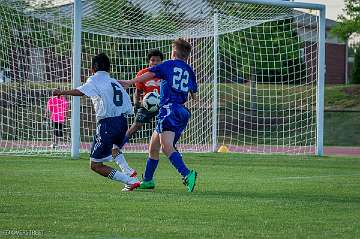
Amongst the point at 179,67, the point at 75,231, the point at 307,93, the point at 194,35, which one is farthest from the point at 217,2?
the point at 75,231

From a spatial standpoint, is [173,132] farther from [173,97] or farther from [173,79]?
[173,79]

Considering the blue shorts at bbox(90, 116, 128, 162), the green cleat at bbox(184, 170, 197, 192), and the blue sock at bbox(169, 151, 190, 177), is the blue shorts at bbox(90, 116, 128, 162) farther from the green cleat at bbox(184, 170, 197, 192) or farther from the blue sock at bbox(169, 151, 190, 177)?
Result: the green cleat at bbox(184, 170, 197, 192)

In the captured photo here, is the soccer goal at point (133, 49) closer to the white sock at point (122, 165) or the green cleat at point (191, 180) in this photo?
the white sock at point (122, 165)

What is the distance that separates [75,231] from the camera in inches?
313

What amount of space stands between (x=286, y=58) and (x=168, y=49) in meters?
3.68

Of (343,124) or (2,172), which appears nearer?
(2,172)

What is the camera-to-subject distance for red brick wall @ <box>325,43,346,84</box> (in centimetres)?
6962

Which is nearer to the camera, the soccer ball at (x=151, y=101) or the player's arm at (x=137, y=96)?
the soccer ball at (x=151, y=101)

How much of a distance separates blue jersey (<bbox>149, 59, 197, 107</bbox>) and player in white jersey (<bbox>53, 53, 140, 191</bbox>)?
0.53m

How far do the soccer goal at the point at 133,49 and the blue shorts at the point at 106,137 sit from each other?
6.69 meters

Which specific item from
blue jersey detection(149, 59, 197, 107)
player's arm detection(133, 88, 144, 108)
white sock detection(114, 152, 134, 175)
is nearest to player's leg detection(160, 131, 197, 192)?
blue jersey detection(149, 59, 197, 107)

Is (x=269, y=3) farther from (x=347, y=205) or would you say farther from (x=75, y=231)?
(x=75, y=231)

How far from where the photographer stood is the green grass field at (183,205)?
26.6ft

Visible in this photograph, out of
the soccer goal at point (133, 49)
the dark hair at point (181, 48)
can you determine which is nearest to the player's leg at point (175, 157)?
the dark hair at point (181, 48)
